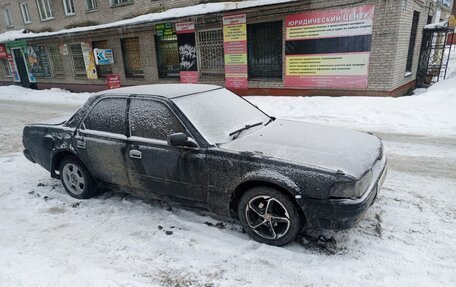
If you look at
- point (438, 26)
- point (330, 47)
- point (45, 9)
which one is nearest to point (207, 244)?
point (330, 47)

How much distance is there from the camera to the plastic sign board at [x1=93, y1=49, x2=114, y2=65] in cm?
1529

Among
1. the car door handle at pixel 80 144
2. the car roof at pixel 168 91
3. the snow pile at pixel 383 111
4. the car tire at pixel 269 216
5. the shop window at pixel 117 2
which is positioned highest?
the shop window at pixel 117 2

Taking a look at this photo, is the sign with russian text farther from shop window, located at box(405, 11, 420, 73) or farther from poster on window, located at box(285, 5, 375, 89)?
shop window, located at box(405, 11, 420, 73)

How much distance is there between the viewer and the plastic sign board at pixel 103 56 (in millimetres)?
15289

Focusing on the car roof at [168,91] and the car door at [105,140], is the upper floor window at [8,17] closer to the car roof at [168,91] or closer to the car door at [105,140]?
the car door at [105,140]

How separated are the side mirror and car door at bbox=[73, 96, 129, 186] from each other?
0.90 m

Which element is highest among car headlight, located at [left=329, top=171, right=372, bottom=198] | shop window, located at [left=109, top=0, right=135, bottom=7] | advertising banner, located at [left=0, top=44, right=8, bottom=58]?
shop window, located at [left=109, top=0, right=135, bottom=7]

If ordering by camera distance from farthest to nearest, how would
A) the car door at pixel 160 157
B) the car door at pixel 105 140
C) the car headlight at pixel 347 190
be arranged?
the car door at pixel 105 140
the car door at pixel 160 157
the car headlight at pixel 347 190

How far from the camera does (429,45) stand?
1250 centimetres

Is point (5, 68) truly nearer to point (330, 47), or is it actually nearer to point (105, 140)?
point (330, 47)

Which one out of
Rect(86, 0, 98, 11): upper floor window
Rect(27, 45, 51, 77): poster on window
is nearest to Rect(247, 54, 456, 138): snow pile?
Rect(86, 0, 98, 11): upper floor window

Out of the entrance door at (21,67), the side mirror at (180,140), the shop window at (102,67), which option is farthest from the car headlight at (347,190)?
the entrance door at (21,67)

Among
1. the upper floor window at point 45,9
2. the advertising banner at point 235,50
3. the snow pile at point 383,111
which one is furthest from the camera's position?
the upper floor window at point 45,9

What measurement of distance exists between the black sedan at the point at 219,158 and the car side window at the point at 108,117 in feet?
0.04
